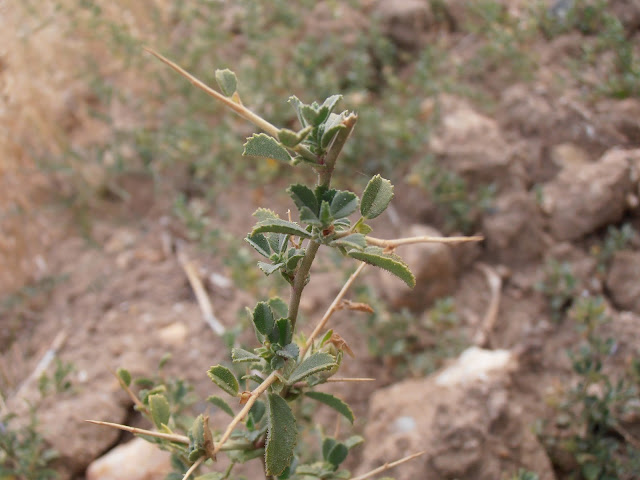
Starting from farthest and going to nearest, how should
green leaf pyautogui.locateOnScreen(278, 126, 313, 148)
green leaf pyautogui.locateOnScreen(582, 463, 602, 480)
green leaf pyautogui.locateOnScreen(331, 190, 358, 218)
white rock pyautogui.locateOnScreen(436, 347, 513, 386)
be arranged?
white rock pyautogui.locateOnScreen(436, 347, 513, 386) < green leaf pyautogui.locateOnScreen(582, 463, 602, 480) < green leaf pyautogui.locateOnScreen(331, 190, 358, 218) < green leaf pyautogui.locateOnScreen(278, 126, 313, 148)

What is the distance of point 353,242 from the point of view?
91 centimetres

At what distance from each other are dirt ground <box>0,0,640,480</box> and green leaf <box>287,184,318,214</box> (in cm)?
148

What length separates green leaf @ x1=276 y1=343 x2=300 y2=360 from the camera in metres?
1.04

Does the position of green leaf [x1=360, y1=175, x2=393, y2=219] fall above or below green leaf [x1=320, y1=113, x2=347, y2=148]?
below

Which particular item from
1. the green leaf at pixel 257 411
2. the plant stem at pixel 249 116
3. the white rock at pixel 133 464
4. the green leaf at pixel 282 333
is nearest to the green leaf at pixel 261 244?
the green leaf at pixel 282 333

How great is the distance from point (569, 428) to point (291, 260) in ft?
5.36

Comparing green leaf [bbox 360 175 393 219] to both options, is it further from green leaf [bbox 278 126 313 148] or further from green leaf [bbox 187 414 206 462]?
green leaf [bbox 187 414 206 462]

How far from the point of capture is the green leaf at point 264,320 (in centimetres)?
105

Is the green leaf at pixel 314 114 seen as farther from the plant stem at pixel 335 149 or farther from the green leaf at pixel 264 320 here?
the green leaf at pixel 264 320

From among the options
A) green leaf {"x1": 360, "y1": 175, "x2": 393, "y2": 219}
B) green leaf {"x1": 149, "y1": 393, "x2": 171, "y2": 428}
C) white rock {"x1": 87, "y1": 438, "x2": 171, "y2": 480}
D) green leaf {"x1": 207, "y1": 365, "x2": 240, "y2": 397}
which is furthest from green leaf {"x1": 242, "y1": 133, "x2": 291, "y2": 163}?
white rock {"x1": 87, "y1": 438, "x2": 171, "y2": 480}

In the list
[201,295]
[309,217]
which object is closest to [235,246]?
[201,295]

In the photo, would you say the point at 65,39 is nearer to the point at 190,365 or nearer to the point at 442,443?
the point at 190,365

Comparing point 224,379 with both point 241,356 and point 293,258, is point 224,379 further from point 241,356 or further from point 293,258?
point 293,258

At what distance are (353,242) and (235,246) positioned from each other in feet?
6.42
